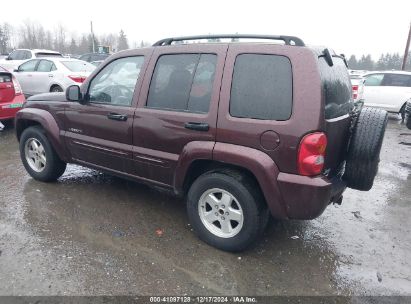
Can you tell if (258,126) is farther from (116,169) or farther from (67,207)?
(67,207)

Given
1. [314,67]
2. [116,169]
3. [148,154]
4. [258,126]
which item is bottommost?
[116,169]

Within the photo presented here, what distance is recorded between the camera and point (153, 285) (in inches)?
105

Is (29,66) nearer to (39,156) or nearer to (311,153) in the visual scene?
(39,156)

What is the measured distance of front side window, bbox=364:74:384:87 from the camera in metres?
11.6

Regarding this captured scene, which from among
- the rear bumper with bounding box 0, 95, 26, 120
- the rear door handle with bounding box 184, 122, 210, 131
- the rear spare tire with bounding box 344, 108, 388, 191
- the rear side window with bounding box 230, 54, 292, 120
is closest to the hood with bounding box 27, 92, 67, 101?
the rear door handle with bounding box 184, 122, 210, 131

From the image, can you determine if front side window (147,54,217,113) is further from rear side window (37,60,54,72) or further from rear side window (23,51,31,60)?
rear side window (23,51,31,60)

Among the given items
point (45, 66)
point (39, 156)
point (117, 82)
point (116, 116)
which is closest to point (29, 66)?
point (45, 66)

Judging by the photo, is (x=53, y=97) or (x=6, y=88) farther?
(x=6, y=88)

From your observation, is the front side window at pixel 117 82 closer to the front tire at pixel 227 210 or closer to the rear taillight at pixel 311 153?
the front tire at pixel 227 210

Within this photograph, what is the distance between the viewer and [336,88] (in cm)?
292

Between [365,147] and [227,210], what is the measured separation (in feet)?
4.30

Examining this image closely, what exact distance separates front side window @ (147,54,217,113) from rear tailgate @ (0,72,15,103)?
5.04 m

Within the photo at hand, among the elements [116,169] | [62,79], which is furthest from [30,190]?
[62,79]

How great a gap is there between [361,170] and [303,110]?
87 cm
